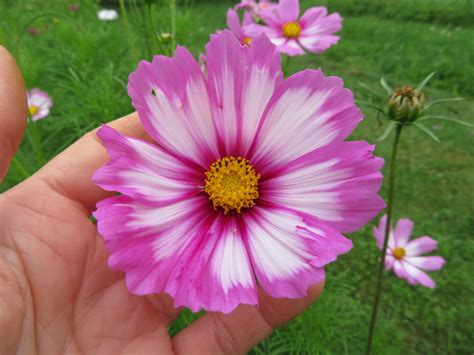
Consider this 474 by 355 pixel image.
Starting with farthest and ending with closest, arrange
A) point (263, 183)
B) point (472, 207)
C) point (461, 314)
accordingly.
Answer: point (472, 207) < point (461, 314) < point (263, 183)

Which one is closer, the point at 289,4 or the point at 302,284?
the point at 302,284

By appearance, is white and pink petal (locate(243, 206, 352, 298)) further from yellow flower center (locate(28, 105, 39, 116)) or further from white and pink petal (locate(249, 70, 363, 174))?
yellow flower center (locate(28, 105, 39, 116))

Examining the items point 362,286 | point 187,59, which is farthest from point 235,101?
point 362,286

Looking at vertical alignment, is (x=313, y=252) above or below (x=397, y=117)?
below

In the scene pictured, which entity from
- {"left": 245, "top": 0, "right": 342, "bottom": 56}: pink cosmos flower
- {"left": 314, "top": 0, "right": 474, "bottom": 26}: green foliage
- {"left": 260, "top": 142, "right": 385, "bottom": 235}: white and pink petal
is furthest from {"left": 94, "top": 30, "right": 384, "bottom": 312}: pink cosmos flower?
{"left": 314, "top": 0, "right": 474, "bottom": 26}: green foliage

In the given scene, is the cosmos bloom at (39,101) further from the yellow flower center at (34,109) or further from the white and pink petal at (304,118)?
the white and pink petal at (304,118)

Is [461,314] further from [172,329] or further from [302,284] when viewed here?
[302,284]


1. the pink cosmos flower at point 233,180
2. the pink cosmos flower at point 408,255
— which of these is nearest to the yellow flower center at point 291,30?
the pink cosmos flower at point 408,255

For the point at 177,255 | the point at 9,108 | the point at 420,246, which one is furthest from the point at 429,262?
the point at 9,108
